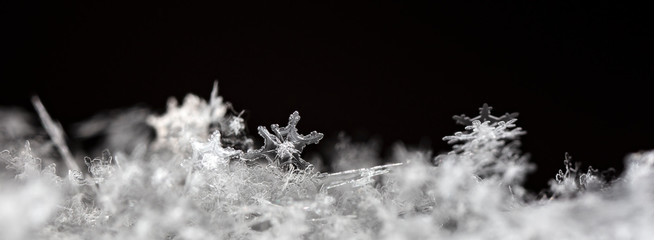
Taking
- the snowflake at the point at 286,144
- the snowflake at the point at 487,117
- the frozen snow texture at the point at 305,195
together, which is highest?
the snowflake at the point at 286,144

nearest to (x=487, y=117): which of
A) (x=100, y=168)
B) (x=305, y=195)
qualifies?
(x=305, y=195)

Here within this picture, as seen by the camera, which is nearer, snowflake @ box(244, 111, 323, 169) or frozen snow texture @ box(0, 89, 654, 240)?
frozen snow texture @ box(0, 89, 654, 240)

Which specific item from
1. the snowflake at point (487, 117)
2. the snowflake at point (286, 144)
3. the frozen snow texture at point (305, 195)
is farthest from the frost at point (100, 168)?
the snowflake at point (487, 117)

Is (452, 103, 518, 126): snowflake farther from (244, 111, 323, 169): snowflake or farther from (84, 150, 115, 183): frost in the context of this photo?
(84, 150, 115, 183): frost

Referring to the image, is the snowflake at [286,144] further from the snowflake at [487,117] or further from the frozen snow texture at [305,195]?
the snowflake at [487,117]

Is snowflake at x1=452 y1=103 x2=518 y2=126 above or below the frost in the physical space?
below

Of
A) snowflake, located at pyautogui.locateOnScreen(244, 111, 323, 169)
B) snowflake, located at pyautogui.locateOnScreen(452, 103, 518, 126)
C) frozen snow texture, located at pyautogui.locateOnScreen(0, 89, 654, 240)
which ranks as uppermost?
snowflake, located at pyautogui.locateOnScreen(244, 111, 323, 169)

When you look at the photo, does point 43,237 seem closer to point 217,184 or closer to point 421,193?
point 217,184

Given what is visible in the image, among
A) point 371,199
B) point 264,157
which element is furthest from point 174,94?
point 371,199

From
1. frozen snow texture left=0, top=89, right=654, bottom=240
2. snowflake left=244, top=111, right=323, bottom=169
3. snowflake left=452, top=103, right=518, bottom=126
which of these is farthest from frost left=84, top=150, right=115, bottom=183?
snowflake left=452, top=103, right=518, bottom=126

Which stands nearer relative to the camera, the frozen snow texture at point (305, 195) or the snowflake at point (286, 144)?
the frozen snow texture at point (305, 195)
